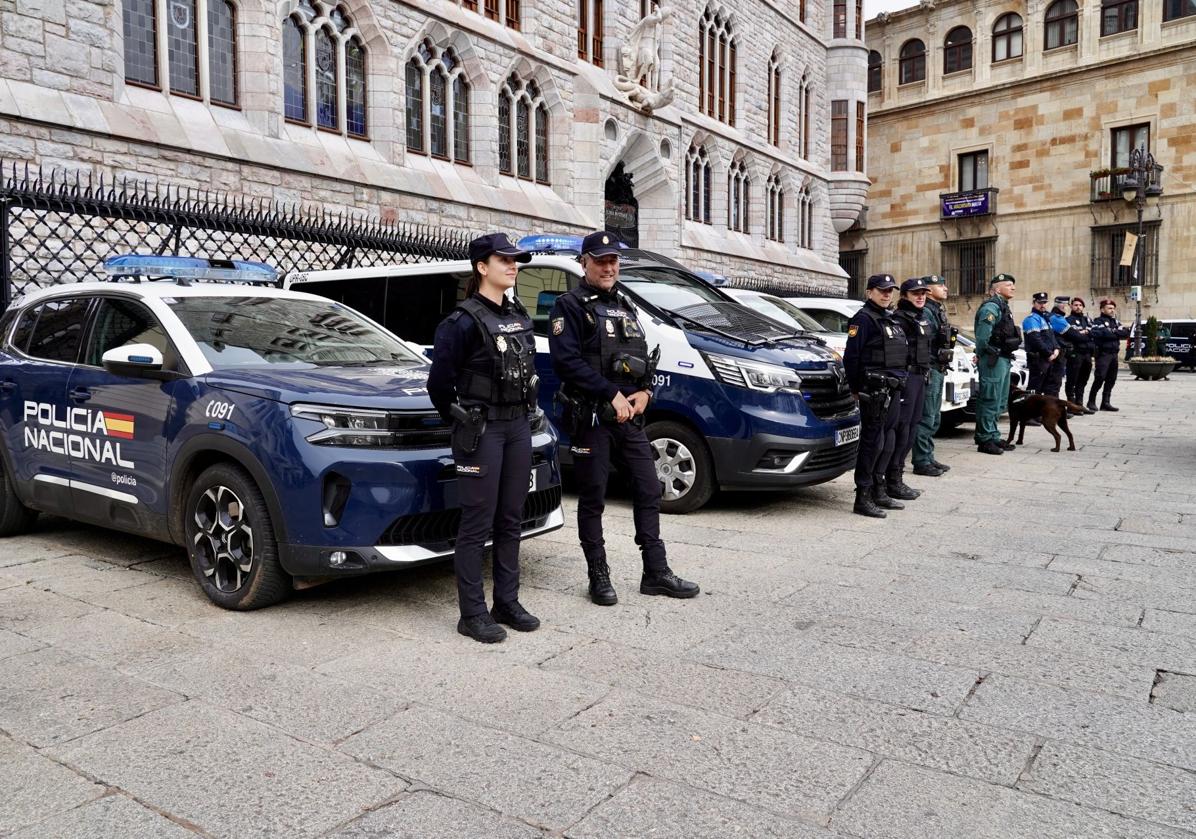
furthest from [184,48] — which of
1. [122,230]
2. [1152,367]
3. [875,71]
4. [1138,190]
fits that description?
[875,71]

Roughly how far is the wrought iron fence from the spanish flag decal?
455 cm

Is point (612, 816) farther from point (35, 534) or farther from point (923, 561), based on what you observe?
point (35, 534)

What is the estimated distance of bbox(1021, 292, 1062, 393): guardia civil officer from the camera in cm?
1314

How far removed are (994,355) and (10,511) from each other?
933 centimetres

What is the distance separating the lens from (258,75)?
14938mm

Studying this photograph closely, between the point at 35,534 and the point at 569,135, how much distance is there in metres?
16.8

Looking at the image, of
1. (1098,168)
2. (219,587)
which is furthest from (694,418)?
(1098,168)

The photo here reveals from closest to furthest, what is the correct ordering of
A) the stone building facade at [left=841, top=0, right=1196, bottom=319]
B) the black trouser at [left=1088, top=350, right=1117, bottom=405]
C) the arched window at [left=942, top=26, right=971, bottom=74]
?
the black trouser at [left=1088, top=350, right=1117, bottom=405] → the stone building facade at [left=841, top=0, right=1196, bottom=319] → the arched window at [left=942, top=26, right=971, bottom=74]

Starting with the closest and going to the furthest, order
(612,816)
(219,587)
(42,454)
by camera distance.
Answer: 1. (612,816)
2. (219,587)
3. (42,454)

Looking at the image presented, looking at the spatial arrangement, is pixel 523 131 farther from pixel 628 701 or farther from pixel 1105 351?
pixel 628 701

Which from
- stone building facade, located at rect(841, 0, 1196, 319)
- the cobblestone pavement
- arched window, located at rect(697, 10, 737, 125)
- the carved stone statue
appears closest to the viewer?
the cobblestone pavement

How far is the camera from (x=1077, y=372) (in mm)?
16078

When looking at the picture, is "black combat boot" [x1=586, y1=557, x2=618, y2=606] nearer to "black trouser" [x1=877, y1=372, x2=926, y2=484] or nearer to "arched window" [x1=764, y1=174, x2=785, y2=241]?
"black trouser" [x1=877, y1=372, x2=926, y2=484]

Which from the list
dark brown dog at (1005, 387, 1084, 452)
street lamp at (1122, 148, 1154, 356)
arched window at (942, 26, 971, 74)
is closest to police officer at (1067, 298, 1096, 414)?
dark brown dog at (1005, 387, 1084, 452)
